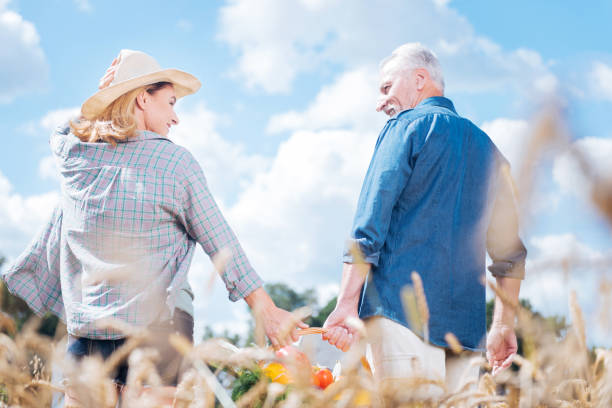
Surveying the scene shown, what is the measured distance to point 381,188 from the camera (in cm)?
296

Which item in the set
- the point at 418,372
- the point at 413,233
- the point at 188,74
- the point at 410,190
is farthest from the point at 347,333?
the point at 188,74

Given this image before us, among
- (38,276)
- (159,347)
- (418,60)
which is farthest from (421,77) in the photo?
(38,276)

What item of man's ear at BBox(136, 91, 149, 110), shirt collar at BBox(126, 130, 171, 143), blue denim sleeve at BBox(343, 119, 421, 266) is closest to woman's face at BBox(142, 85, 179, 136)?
man's ear at BBox(136, 91, 149, 110)

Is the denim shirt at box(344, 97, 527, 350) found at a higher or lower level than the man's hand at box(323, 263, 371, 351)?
higher

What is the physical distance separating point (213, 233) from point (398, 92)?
1353mm

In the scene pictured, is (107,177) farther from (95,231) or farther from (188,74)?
(188,74)

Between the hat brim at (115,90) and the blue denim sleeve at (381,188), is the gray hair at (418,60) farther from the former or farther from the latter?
the hat brim at (115,90)

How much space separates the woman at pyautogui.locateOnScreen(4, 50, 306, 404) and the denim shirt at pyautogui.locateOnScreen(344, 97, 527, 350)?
57 cm

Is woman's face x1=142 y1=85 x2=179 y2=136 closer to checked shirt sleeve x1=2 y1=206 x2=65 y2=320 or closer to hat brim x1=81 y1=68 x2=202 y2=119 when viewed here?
hat brim x1=81 y1=68 x2=202 y2=119

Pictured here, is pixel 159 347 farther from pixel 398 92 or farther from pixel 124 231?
pixel 398 92

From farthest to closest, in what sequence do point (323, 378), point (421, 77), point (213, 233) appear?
point (421, 77), point (213, 233), point (323, 378)

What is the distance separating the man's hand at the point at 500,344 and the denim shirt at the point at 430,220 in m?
0.39

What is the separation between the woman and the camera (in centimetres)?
289

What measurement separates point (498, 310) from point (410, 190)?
995 millimetres
